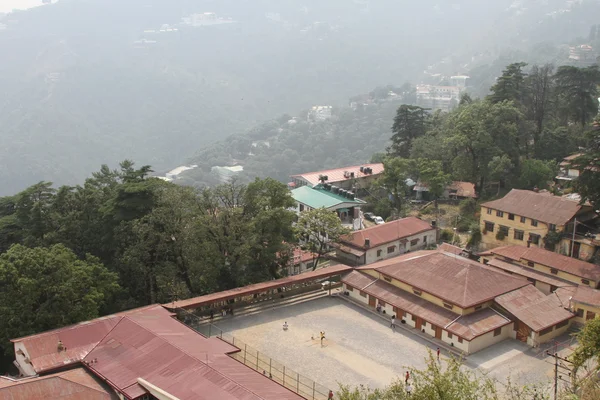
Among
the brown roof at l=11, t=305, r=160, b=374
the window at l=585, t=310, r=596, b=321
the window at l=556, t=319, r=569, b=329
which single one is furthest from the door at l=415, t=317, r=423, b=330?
the brown roof at l=11, t=305, r=160, b=374

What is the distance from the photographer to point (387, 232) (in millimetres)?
41625

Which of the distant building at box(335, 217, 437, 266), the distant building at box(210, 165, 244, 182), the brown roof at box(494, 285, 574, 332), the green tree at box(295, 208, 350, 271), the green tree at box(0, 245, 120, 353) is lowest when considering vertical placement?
the distant building at box(210, 165, 244, 182)

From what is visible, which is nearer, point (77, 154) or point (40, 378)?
point (40, 378)

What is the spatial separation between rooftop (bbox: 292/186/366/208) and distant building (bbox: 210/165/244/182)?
56550mm

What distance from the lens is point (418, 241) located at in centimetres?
4266

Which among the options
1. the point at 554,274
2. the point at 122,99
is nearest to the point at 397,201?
the point at 554,274

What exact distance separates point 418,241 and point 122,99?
13278 centimetres

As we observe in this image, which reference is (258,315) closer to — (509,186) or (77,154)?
(509,186)

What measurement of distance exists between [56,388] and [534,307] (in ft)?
71.7

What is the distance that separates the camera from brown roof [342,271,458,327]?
28.8 meters

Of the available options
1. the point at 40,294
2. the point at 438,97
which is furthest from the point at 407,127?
the point at 438,97

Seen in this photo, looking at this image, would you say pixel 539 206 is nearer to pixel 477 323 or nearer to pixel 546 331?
pixel 546 331

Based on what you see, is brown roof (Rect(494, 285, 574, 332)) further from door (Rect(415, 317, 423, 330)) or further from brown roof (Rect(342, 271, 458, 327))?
door (Rect(415, 317, 423, 330))

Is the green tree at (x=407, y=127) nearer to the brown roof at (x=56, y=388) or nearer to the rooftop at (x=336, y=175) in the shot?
the rooftop at (x=336, y=175)
